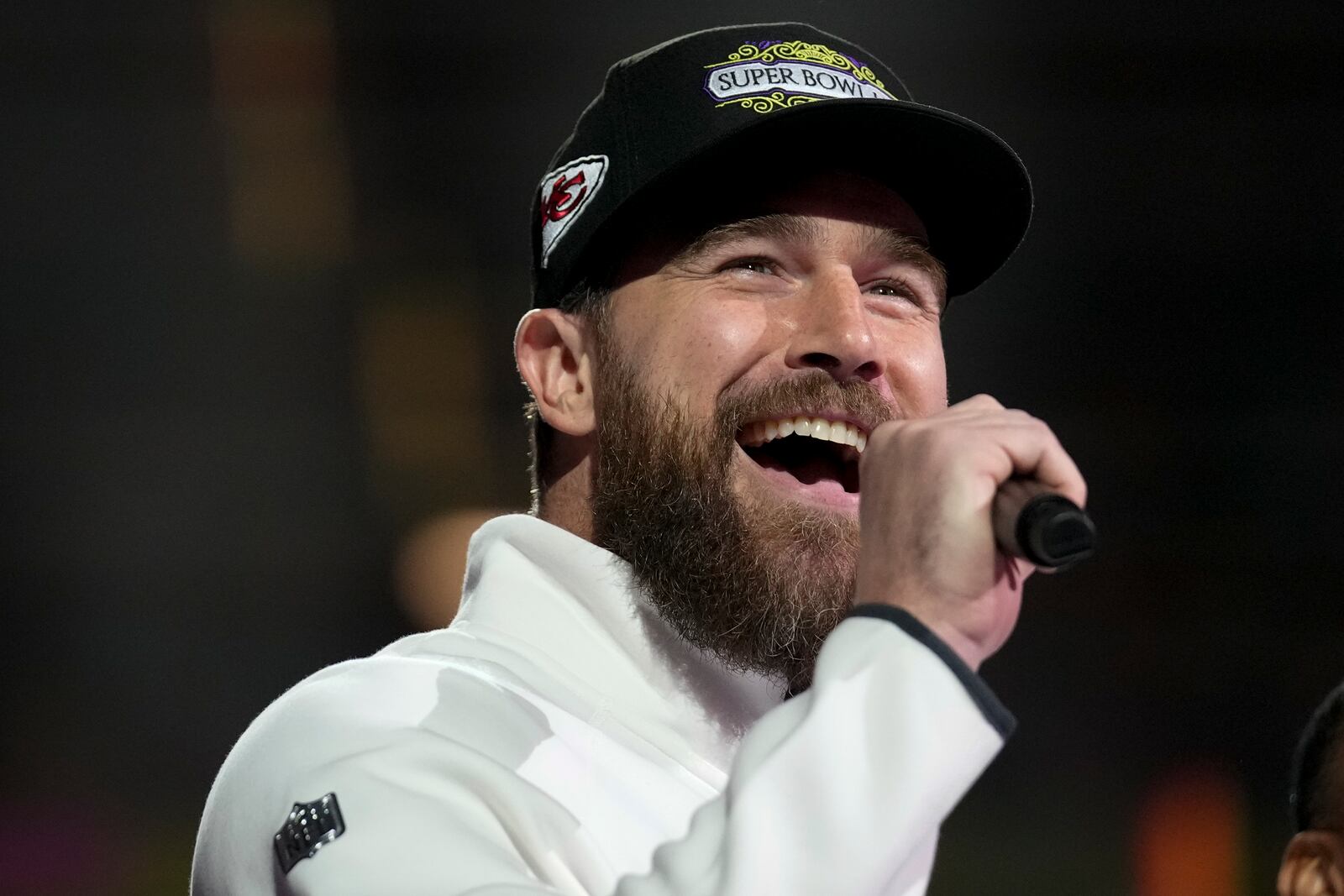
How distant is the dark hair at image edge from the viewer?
1.89 m

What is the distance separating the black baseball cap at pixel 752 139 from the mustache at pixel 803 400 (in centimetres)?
25

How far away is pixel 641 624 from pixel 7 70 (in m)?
3.10

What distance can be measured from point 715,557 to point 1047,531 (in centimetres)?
70

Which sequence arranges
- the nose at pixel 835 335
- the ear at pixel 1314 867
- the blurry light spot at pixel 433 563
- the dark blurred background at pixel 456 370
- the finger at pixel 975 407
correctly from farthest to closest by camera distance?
the blurry light spot at pixel 433 563
the dark blurred background at pixel 456 370
the ear at pixel 1314 867
the nose at pixel 835 335
the finger at pixel 975 407

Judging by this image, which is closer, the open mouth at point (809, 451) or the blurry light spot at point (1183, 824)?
the open mouth at point (809, 451)

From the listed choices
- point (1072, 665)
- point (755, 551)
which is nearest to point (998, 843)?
point (1072, 665)

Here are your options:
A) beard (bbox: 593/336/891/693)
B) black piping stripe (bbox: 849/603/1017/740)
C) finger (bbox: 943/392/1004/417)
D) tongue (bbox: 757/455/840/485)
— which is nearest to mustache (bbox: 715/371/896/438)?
beard (bbox: 593/336/891/693)

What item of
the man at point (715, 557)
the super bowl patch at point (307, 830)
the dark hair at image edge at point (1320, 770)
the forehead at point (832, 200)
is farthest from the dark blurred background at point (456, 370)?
the super bowl patch at point (307, 830)

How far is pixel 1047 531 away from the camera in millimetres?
1069

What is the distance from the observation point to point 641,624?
172cm

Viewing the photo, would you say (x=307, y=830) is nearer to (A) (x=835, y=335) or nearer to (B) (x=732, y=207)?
(A) (x=835, y=335)

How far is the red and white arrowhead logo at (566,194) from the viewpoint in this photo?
1865mm

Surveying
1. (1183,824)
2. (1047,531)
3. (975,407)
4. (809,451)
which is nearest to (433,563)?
(1183,824)

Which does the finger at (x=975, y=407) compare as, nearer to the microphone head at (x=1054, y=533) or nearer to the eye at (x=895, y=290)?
the microphone head at (x=1054, y=533)
